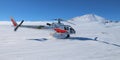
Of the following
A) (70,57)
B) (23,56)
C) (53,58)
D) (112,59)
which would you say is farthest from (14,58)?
(112,59)

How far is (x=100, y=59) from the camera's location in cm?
1237

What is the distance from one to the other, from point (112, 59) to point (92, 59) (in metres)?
1.58

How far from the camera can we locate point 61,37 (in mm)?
23953

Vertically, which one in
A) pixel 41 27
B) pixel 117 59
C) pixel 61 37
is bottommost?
pixel 117 59

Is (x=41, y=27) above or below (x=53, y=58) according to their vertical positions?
above

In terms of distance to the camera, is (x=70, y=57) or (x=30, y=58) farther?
(x=70, y=57)

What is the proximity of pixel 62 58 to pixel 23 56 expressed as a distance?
2882mm

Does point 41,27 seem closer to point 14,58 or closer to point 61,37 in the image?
point 61,37

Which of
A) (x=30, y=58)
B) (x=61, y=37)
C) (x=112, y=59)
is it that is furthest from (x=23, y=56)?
(x=61, y=37)

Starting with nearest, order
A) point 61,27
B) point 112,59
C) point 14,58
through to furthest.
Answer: point 14,58, point 112,59, point 61,27

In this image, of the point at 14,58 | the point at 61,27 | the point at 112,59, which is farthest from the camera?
the point at 61,27

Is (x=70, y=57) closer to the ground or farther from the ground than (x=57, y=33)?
closer to the ground

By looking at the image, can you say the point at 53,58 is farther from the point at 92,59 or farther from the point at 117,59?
the point at 117,59

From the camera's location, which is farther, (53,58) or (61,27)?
(61,27)
